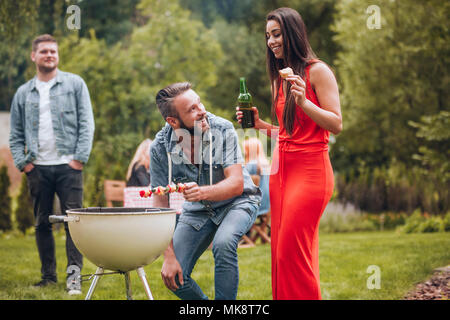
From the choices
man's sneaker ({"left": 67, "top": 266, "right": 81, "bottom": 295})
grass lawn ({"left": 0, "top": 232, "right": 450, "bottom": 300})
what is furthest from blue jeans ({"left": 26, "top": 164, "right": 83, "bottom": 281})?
grass lawn ({"left": 0, "top": 232, "right": 450, "bottom": 300})

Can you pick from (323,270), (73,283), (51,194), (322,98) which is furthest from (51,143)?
(323,270)

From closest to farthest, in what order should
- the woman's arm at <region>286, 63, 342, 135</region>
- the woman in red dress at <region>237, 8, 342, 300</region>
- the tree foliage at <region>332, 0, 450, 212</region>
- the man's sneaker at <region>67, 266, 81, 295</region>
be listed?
the woman's arm at <region>286, 63, 342, 135</region>
the woman in red dress at <region>237, 8, 342, 300</region>
the man's sneaker at <region>67, 266, 81, 295</region>
the tree foliage at <region>332, 0, 450, 212</region>

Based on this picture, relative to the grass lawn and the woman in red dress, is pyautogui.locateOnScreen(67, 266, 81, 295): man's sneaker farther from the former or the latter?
the woman in red dress

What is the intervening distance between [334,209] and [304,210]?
7.78 meters

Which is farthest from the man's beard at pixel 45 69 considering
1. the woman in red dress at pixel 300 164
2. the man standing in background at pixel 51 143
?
the woman in red dress at pixel 300 164

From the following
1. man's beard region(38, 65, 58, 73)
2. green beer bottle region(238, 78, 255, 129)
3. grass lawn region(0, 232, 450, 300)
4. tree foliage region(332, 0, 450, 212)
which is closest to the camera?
green beer bottle region(238, 78, 255, 129)

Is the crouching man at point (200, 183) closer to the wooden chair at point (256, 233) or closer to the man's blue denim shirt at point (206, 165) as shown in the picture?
the man's blue denim shirt at point (206, 165)

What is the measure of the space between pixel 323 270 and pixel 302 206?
2949 millimetres

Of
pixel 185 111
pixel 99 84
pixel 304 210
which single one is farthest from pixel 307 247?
pixel 99 84

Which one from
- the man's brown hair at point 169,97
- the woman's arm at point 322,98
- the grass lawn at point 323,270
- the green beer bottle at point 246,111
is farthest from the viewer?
the grass lawn at point 323,270

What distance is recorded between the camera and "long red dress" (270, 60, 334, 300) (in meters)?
2.88

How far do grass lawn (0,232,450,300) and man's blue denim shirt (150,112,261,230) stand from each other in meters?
1.61

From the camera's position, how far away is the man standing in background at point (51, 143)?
15.3 ft

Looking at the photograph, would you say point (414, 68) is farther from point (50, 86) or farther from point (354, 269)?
point (50, 86)
